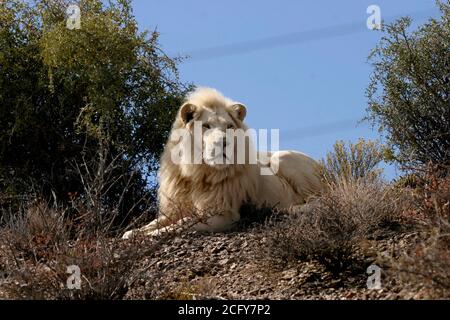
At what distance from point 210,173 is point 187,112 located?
0.84 m

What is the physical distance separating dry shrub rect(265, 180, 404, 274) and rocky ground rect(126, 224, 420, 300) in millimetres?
Answer: 126

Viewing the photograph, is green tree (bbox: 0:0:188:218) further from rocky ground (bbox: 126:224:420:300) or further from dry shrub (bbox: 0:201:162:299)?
dry shrub (bbox: 0:201:162:299)

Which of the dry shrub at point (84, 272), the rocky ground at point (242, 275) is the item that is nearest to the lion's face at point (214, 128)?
the rocky ground at point (242, 275)

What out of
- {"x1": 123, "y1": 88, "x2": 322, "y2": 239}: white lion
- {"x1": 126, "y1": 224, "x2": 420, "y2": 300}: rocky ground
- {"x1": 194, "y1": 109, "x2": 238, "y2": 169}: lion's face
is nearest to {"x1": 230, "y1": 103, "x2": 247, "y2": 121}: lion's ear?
{"x1": 123, "y1": 88, "x2": 322, "y2": 239}: white lion

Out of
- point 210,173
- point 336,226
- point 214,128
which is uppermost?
point 214,128

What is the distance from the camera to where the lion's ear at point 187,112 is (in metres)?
11.0

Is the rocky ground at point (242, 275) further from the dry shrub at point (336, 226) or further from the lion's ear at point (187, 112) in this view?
the lion's ear at point (187, 112)

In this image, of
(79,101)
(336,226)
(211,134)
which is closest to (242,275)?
(336,226)

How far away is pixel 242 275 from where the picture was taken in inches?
350

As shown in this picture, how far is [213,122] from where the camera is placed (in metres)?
10.9

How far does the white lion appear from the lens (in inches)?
420

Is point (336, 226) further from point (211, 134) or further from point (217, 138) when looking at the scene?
point (211, 134)
